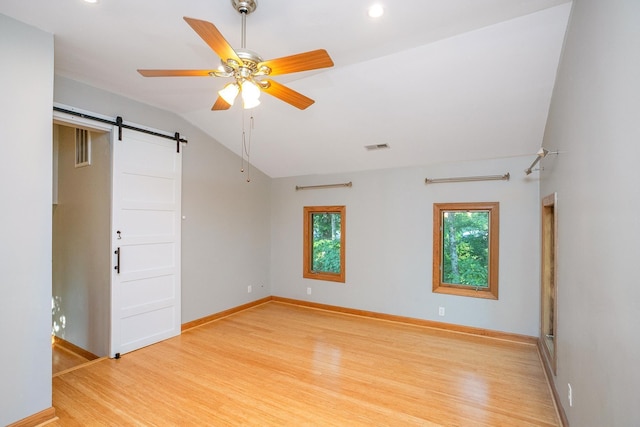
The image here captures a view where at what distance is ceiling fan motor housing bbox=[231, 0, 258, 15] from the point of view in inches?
77.8

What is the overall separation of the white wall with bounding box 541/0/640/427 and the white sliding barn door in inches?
164

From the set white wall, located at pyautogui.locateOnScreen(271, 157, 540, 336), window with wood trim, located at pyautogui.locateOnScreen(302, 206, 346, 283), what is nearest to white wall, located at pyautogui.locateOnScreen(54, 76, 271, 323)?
white wall, located at pyautogui.locateOnScreen(271, 157, 540, 336)

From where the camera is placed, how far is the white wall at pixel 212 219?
401 cm

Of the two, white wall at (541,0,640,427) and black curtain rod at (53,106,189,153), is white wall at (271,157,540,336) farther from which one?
black curtain rod at (53,106,189,153)

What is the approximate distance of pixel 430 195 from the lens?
448 cm

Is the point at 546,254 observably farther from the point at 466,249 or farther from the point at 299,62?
the point at 299,62

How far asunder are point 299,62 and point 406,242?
136 inches

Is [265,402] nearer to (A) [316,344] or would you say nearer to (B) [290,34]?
(A) [316,344]

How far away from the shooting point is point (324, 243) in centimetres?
552

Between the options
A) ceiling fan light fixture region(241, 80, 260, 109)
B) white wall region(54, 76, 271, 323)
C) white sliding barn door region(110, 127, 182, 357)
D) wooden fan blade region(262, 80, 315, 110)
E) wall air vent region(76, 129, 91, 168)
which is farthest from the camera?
white wall region(54, 76, 271, 323)

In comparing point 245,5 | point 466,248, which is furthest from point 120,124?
point 466,248

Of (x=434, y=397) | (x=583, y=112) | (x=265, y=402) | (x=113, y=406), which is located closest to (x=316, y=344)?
(x=265, y=402)

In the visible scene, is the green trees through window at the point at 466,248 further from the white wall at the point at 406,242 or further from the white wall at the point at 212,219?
the white wall at the point at 212,219

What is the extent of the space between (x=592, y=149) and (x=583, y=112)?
0.31m
